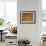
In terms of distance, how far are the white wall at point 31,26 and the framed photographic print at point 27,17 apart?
12 cm

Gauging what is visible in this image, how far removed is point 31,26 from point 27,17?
390mm

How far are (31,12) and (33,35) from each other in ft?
2.96

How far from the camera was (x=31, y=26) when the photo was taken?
5387 mm

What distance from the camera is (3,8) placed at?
7047mm

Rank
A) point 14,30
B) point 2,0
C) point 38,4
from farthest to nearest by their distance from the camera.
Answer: point 2,0 → point 14,30 → point 38,4

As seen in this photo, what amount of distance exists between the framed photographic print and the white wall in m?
0.12

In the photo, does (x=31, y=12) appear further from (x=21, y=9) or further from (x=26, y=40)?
(x=26, y=40)

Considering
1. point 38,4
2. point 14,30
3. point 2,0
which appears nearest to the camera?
point 38,4

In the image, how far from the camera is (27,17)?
5.44m

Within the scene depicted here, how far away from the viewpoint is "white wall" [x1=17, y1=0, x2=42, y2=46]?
5340mm

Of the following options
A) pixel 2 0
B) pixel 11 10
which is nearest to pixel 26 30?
pixel 11 10

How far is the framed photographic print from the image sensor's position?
539cm

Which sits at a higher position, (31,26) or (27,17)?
(27,17)

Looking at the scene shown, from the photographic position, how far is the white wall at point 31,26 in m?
5.34
